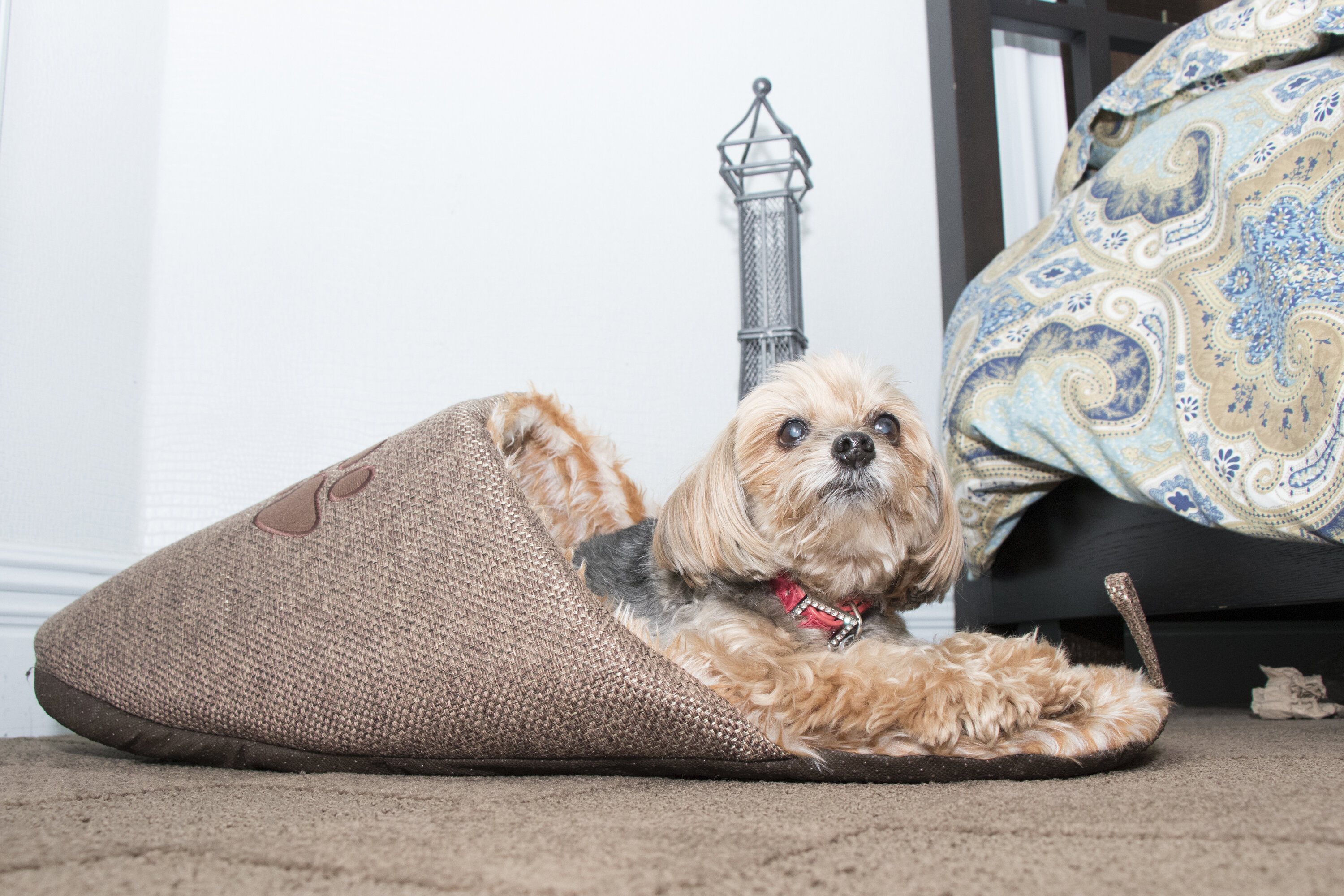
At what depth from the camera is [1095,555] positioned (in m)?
1.71

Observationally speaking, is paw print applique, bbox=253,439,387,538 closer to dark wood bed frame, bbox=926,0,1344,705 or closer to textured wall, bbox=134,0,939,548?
textured wall, bbox=134,0,939,548

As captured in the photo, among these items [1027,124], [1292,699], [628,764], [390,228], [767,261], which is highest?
[1027,124]

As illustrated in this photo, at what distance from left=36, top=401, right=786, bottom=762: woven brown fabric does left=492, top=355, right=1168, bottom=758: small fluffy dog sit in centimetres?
13

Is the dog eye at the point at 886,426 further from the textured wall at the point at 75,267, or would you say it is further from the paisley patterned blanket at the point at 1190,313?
the textured wall at the point at 75,267

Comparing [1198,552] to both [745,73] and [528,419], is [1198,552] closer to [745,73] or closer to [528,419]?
[528,419]

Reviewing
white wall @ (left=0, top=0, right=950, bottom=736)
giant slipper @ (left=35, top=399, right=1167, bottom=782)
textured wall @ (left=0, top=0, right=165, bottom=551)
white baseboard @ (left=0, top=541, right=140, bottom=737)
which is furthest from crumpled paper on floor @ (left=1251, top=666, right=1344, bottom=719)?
textured wall @ (left=0, top=0, right=165, bottom=551)

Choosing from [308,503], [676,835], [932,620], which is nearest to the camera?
[676,835]

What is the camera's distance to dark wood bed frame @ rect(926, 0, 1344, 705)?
146cm

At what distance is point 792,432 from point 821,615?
10.7 inches

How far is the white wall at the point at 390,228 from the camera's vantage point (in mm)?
1854

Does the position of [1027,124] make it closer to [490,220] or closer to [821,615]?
[490,220]

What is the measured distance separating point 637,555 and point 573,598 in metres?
0.63

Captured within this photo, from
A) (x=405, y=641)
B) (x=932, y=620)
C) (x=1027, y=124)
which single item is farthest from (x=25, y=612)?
(x=1027, y=124)

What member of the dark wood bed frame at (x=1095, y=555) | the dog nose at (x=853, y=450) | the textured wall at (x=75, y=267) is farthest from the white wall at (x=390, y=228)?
the dog nose at (x=853, y=450)
